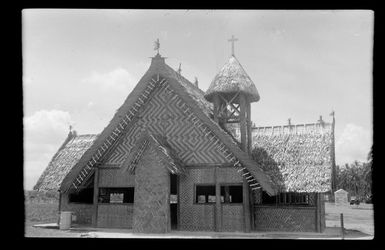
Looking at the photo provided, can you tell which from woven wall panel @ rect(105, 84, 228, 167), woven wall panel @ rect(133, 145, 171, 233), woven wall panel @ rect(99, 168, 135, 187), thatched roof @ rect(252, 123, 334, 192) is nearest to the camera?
woven wall panel @ rect(133, 145, 171, 233)

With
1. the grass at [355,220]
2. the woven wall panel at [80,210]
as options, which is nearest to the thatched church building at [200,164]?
the woven wall panel at [80,210]

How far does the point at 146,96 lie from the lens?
2077cm

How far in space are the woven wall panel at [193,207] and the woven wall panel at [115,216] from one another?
2594 millimetres

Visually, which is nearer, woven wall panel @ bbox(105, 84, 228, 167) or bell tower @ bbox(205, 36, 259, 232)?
woven wall panel @ bbox(105, 84, 228, 167)

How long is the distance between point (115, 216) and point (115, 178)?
1.77 metres

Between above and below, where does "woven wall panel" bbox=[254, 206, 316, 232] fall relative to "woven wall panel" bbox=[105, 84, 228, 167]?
below

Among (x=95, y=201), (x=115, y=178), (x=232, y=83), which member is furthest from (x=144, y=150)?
(x=232, y=83)

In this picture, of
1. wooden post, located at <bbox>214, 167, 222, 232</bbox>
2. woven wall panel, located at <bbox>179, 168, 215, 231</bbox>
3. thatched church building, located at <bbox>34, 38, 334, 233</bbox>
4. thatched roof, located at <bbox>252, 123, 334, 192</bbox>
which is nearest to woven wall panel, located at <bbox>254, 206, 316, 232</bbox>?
thatched church building, located at <bbox>34, 38, 334, 233</bbox>

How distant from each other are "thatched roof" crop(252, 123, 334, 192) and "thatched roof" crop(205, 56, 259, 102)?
2.36 m

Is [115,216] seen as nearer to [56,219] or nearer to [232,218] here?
[232,218]

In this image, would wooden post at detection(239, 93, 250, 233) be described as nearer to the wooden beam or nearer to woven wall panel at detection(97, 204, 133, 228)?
the wooden beam

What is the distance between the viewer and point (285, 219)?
20.0m

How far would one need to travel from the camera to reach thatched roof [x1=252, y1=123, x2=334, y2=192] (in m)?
19.5
